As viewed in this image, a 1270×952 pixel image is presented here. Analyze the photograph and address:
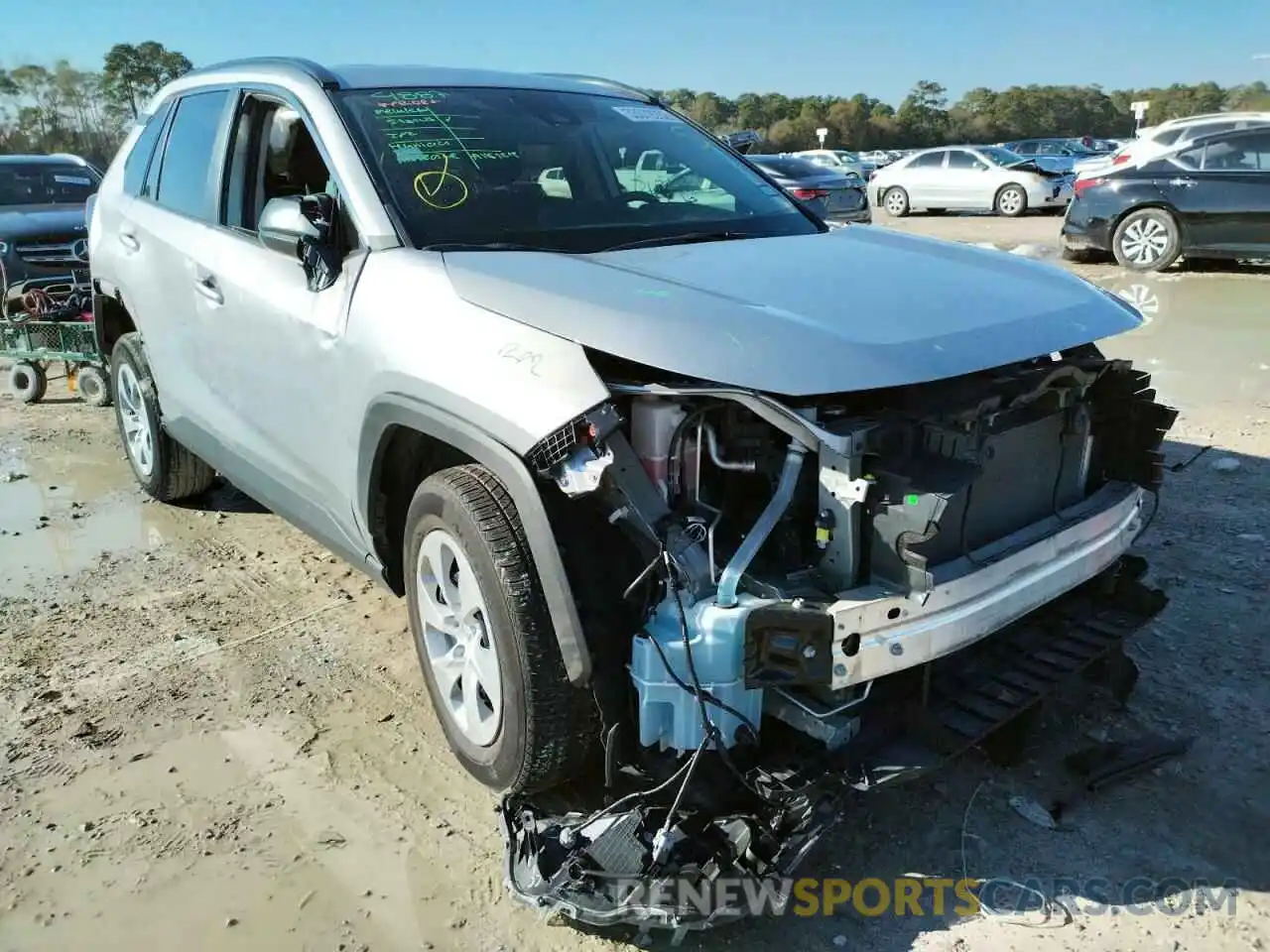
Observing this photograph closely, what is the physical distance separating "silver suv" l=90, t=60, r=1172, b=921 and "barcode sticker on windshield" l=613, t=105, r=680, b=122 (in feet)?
2.16

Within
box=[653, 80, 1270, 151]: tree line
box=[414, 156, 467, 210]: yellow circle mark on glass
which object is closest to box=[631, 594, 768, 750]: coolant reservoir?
box=[414, 156, 467, 210]: yellow circle mark on glass

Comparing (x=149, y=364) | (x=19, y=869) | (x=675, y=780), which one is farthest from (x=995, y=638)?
(x=149, y=364)

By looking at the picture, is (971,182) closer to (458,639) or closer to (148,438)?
(148,438)

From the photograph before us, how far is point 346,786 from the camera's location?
2.99 m

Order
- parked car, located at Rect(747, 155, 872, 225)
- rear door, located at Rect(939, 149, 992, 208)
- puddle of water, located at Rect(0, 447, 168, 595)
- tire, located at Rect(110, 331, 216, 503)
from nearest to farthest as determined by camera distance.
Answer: puddle of water, located at Rect(0, 447, 168, 595)
tire, located at Rect(110, 331, 216, 503)
parked car, located at Rect(747, 155, 872, 225)
rear door, located at Rect(939, 149, 992, 208)

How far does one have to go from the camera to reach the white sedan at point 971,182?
20766 mm

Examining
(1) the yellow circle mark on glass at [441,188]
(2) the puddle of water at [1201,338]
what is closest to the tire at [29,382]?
(1) the yellow circle mark on glass at [441,188]

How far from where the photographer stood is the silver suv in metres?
2.27

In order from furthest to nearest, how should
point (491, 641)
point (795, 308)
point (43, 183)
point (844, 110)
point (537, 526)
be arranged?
1. point (844, 110)
2. point (43, 183)
3. point (491, 641)
4. point (795, 308)
5. point (537, 526)

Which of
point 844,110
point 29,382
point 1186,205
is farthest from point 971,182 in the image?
point 844,110

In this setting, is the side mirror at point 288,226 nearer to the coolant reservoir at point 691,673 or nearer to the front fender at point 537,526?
the front fender at point 537,526

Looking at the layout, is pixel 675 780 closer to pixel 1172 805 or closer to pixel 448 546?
pixel 448 546

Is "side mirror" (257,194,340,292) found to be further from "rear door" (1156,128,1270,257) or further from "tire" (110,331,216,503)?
"rear door" (1156,128,1270,257)

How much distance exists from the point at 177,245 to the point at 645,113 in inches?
77.2
